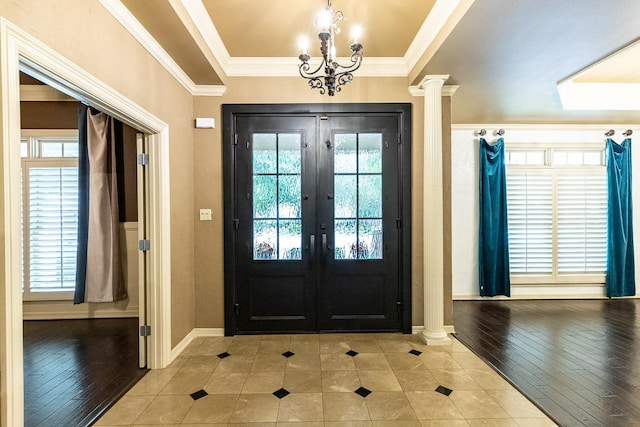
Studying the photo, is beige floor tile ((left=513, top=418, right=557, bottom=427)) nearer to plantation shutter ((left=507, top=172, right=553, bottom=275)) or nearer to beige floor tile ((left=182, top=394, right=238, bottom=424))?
beige floor tile ((left=182, top=394, right=238, bottom=424))

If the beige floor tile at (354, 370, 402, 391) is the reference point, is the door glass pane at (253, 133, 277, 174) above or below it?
above

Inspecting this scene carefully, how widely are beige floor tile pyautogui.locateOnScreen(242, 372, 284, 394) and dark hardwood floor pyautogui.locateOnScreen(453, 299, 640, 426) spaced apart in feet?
6.12

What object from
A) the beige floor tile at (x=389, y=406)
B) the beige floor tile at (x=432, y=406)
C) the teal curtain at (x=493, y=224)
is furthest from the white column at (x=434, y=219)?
the teal curtain at (x=493, y=224)

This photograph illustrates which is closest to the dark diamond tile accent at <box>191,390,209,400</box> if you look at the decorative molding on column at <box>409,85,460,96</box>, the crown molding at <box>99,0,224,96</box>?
the crown molding at <box>99,0,224,96</box>

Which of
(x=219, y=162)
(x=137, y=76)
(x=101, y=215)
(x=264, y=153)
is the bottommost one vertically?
(x=101, y=215)

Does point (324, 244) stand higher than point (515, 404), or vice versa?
point (324, 244)

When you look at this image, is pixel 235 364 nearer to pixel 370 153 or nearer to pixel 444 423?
pixel 444 423

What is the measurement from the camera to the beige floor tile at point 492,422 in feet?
6.18

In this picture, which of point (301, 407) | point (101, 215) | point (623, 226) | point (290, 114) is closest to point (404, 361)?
point (301, 407)

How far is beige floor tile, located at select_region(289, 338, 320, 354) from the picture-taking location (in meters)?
2.91

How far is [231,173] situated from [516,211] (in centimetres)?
435

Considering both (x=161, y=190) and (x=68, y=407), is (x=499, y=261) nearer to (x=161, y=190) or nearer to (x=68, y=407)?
(x=161, y=190)

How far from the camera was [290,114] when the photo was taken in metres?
3.27

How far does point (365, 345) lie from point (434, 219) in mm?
1476
